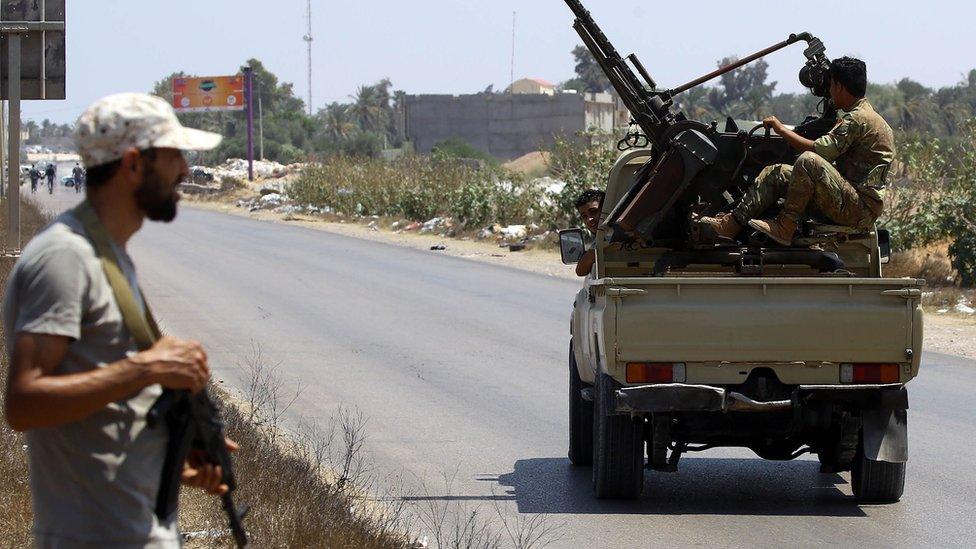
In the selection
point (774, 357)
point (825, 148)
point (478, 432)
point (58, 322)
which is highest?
point (825, 148)

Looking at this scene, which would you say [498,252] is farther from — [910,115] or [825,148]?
[910,115]

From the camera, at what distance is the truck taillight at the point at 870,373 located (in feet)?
25.0

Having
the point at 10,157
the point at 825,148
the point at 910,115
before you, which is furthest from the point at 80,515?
the point at 910,115

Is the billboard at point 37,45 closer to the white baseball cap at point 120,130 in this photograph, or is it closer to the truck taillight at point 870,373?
the truck taillight at point 870,373

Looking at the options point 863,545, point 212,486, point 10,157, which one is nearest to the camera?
point 212,486

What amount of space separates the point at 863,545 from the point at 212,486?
4.49 metres

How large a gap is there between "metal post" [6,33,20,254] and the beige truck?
7.79 m

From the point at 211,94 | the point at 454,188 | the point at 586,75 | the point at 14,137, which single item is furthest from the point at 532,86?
the point at 14,137

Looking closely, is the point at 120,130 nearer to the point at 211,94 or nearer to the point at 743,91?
the point at 211,94

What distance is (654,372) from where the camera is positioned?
755 centimetres

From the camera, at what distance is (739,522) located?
7.81m

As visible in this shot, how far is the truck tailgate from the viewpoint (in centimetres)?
750

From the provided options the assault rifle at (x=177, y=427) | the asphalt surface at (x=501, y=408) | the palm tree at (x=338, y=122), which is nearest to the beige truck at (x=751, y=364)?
the asphalt surface at (x=501, y=408)

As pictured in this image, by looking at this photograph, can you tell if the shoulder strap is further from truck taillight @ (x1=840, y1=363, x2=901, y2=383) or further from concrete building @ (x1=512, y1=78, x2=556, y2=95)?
concrete building @ (x1=512, y1=78, x2=556, y2=95)
